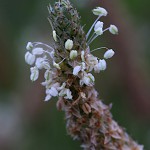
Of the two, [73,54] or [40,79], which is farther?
[40,79]

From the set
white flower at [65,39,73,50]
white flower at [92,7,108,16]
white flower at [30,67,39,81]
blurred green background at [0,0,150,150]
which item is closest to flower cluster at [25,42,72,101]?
white flower at [30,67,39,81]

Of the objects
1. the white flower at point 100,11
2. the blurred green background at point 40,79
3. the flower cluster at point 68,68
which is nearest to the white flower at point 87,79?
the flower cluster at point 68,68

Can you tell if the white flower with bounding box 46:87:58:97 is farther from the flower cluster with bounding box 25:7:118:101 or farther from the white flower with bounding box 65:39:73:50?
the white flower with bounding box 65:39:73:50

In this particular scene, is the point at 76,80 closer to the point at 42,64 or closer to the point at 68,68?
the point at 68,68

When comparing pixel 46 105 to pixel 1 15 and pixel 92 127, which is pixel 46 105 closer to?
pixel 1 15

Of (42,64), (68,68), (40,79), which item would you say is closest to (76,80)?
(68,68)

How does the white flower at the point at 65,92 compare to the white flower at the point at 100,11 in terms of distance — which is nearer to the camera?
the white flower at the point at 65,92

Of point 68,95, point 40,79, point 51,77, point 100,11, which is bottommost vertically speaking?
point 68,95

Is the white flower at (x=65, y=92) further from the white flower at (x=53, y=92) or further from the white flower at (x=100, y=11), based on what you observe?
the white flower at (x=100, y=11)
